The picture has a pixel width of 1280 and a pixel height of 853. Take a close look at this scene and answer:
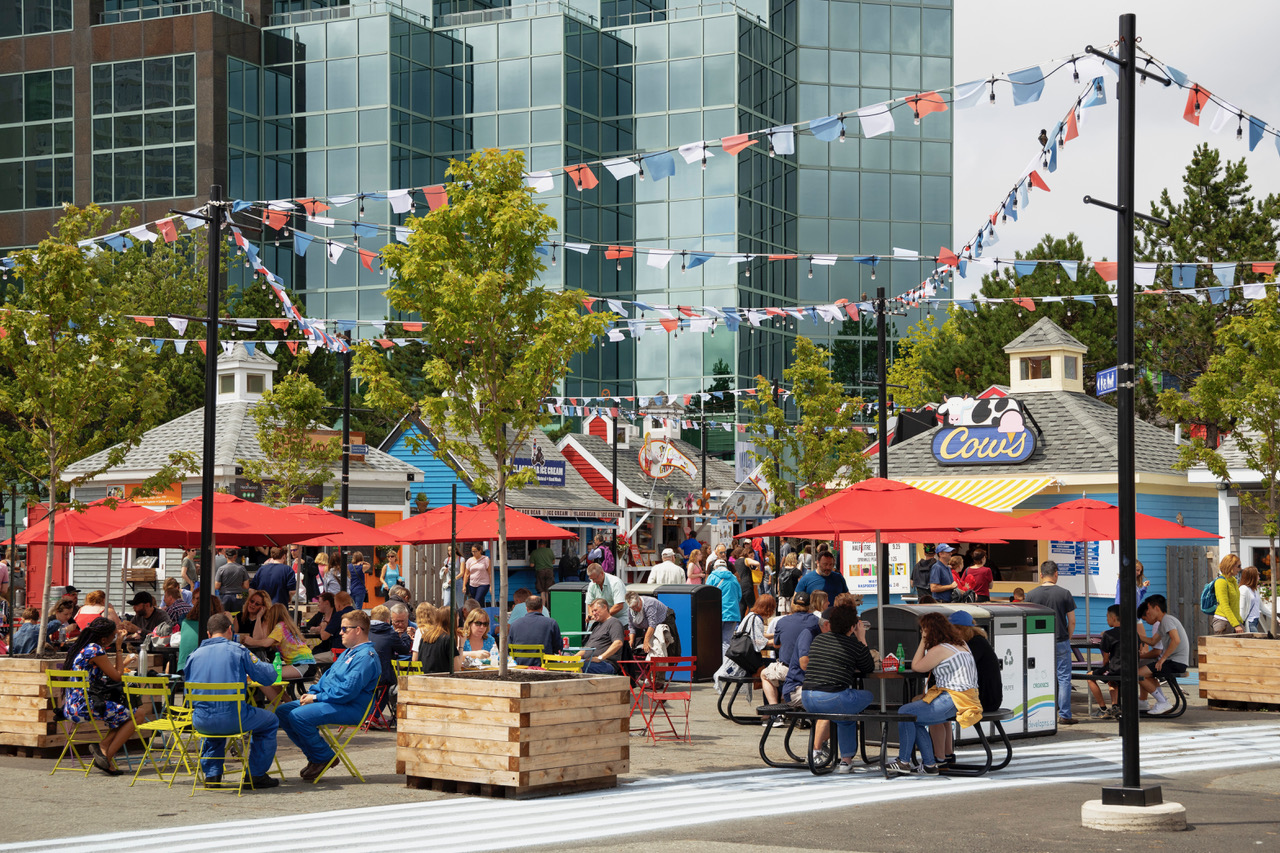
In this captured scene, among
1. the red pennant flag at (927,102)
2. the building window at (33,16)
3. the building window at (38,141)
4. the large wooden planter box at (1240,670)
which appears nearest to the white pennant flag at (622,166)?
the red pennant flag at (927,102)

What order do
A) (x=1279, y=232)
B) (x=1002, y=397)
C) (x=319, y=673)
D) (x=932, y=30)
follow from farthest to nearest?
(x=932, y=30) < (x=1279, y=232) < (x=1002, y=397) < (x=319, y=673)

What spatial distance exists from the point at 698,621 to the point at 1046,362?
1127 centimetres

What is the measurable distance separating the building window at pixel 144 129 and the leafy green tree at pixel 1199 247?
31.6m

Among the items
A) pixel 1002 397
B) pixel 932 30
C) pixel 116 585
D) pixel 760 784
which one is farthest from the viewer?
pixel 932 30

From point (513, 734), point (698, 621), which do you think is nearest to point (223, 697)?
point (513, 734)

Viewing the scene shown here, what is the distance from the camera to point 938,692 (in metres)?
11.2

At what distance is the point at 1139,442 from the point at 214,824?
20209 millimetres

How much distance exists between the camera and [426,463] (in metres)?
36.7

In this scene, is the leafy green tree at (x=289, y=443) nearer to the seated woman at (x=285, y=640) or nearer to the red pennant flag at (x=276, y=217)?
the red pennant flag at (x=276, y=217)

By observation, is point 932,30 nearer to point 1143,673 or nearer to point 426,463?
point 426,463

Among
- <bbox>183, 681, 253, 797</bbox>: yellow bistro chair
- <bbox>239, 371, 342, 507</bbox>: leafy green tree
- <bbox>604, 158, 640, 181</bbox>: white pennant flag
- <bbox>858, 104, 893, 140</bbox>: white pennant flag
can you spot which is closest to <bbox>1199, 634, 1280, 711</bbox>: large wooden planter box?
<bbox>858, 104, 893, 140</bbox>: white pennant flag

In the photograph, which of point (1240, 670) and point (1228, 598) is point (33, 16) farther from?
point (1240, 670)

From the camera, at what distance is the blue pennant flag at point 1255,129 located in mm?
12719

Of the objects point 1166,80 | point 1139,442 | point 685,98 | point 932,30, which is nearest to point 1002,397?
point 1139,442
